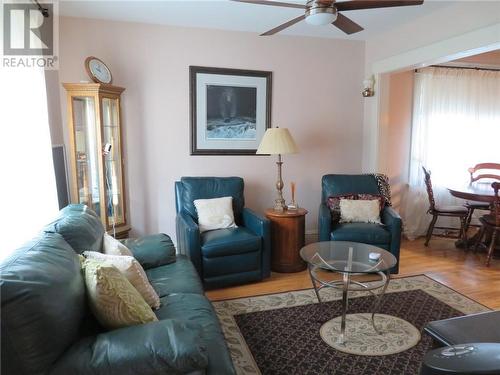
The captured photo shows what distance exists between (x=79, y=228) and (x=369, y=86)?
12.0ft

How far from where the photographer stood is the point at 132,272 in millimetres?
1823

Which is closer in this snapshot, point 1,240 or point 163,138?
point 1,240

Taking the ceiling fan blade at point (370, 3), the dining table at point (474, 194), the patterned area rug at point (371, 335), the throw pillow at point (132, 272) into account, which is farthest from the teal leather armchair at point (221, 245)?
the dining table at point (474, 194)

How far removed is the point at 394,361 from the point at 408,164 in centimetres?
322

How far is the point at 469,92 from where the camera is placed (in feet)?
15.7

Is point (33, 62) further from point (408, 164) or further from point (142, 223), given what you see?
point (408, 164)

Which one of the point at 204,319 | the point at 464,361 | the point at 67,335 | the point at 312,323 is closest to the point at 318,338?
the point at 312,323

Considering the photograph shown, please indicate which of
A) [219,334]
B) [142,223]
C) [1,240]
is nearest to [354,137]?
[142,223]

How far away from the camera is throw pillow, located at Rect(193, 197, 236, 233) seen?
3.48m

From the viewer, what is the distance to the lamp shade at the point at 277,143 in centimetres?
353

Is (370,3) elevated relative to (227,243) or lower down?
elevated

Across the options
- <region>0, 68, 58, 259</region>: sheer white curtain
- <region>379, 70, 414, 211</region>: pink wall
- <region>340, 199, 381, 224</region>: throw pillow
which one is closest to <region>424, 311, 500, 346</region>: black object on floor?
<region>0, 68, 58, 259</region>: sheer white curtain

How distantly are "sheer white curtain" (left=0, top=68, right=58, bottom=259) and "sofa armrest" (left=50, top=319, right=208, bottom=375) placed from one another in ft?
3.46

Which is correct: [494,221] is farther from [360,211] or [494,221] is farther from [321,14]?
[321,14]
